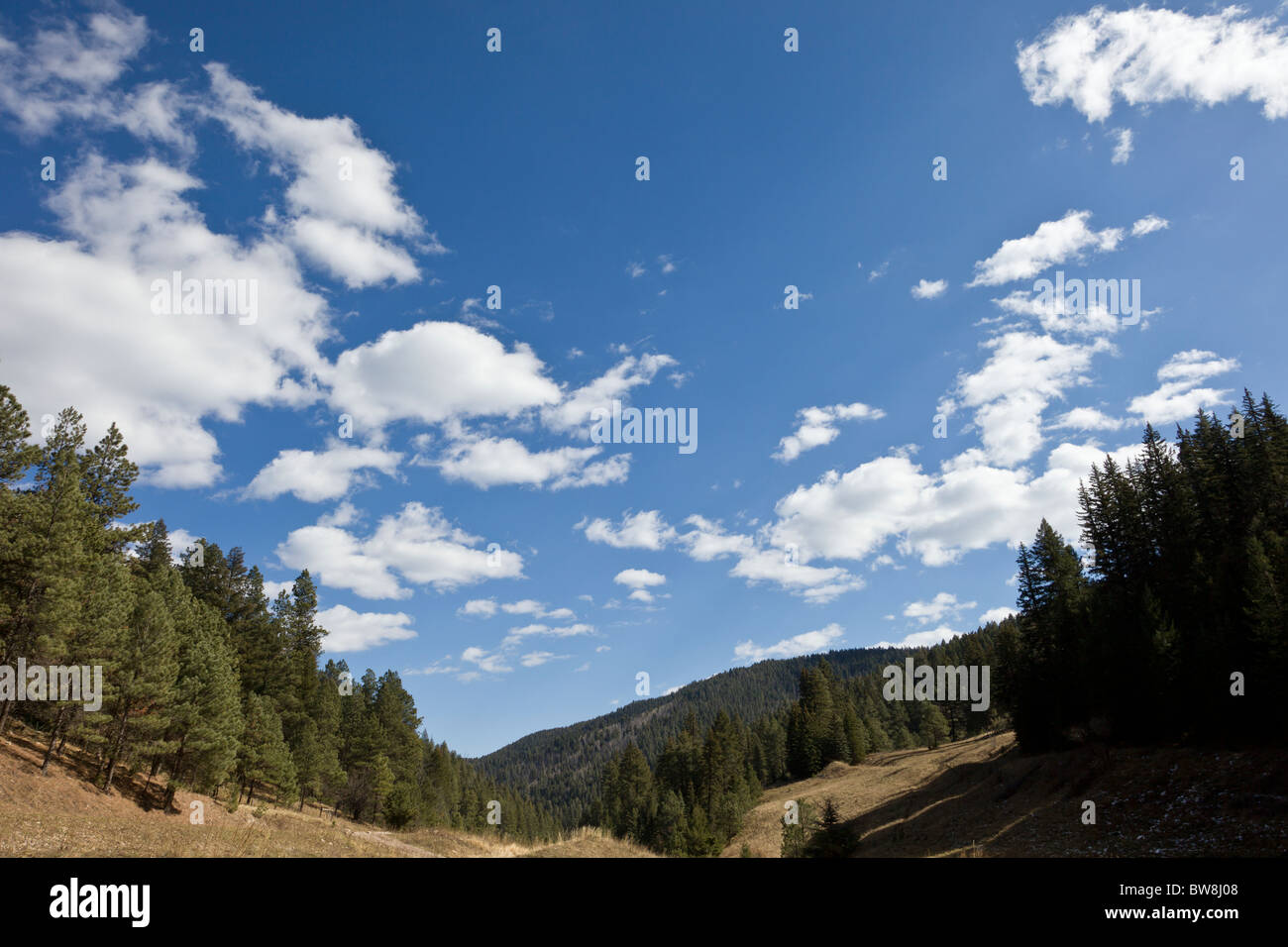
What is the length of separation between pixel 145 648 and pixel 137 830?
13868 mm

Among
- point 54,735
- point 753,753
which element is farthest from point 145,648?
point 753,753

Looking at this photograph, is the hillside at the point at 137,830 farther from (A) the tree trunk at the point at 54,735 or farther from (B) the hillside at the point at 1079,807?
(B) the hillside at the point at 1079,807

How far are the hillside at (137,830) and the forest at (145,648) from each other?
1.45 m

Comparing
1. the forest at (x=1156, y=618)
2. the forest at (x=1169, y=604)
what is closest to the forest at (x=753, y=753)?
the forest at (x=1156, y=618)

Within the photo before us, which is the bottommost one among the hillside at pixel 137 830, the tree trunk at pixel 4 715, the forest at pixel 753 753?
the forest at pixel 753 753

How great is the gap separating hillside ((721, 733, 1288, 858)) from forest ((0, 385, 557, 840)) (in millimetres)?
33605

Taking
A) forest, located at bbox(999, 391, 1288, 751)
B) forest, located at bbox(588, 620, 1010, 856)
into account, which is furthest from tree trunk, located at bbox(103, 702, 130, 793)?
forest, located at bbox(999, 391, 1288, 751)

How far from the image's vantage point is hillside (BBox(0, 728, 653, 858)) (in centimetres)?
1925

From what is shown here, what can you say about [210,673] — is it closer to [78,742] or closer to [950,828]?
[78,742]

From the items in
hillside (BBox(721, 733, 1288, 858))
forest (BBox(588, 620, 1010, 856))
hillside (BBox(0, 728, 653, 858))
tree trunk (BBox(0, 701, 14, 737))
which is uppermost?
tree trunk (BBox(0, 701, 14, 737))

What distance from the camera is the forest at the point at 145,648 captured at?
31891 mm

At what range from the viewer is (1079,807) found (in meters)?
42.9

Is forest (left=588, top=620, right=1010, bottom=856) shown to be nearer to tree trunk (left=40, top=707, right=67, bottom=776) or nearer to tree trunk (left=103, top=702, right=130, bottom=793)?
tree trunk (left=103, top=702, right=130, bottom=793)

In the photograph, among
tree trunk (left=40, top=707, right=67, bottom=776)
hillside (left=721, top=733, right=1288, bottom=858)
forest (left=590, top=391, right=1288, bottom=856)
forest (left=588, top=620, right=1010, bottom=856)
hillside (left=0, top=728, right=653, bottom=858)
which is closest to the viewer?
hillside (left=0, top=728, right=653, bottom=858)
